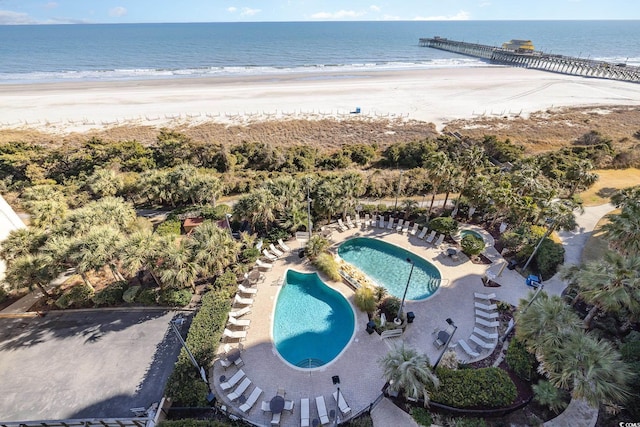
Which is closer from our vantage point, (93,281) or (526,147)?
(93,281)

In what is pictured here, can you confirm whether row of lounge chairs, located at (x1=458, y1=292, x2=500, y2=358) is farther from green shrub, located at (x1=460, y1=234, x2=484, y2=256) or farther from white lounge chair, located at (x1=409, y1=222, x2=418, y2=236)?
white lounge chair, located at (x1=409, y1=222, x2=418, y2=236)

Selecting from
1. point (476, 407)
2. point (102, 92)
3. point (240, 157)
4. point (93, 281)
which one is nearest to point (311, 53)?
point (102, 92)

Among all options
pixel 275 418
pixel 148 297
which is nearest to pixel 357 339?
pixel 275 418

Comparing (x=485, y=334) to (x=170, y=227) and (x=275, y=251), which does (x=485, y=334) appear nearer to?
(x=275, y=251)

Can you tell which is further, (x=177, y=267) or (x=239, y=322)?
(x=177, y=267)

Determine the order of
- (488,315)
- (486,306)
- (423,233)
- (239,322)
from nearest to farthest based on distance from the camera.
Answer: (239,322) → (488,315) → (486,306) → (423,233)

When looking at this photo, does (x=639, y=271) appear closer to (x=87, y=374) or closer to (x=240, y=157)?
(x=87, y=374)
